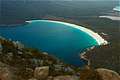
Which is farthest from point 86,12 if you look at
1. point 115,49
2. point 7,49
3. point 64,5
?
point 7,49

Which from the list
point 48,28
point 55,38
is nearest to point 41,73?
point 48,28

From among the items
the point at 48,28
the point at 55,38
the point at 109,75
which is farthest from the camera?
the point at 55,38

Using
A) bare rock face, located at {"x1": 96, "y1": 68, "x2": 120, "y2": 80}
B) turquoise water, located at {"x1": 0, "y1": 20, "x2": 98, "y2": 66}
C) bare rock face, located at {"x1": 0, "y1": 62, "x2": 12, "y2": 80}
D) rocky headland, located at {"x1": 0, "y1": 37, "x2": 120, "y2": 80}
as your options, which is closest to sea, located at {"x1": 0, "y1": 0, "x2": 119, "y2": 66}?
turquoise water, located at {"x1": 0, "y1": 20, "x2": 98, "y2": 66}

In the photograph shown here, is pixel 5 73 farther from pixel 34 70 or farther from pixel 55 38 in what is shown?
pixel 55 38

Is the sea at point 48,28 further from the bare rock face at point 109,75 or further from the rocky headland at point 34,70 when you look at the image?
the bare rock face at point 109,75

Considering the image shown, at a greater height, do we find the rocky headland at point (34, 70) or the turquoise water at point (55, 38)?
the rocky headland at point (34, 70)

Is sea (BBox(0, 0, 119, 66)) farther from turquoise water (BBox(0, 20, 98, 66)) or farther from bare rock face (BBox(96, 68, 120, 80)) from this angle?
bare rock face (BBox(96, 68, 120, 80))

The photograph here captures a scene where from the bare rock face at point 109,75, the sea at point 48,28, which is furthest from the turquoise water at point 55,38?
the bare rock face at point 109,75

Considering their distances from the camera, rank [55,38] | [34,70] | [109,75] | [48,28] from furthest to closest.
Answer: [55,38] < [48,28] < [34,70] < [109,75]
